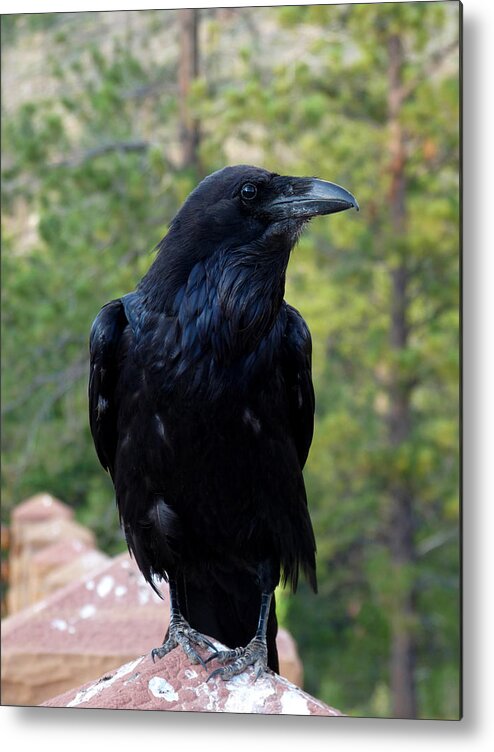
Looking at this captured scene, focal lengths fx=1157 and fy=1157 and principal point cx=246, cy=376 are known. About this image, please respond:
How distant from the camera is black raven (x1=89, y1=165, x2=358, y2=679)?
2.70 m

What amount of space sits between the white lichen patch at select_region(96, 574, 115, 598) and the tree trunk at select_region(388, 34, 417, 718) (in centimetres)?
201

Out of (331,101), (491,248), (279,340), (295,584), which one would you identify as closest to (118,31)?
(331,101)

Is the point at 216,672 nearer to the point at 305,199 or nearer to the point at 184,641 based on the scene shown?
the point at 184,641

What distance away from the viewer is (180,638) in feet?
9.67

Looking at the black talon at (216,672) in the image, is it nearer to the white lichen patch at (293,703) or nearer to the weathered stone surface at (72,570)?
the white lichen patch at (293,703)

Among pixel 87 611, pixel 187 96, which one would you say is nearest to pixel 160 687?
pixel 87 611

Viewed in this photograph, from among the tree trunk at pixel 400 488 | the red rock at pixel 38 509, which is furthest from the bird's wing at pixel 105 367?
the tree trunk at pixel 400 488

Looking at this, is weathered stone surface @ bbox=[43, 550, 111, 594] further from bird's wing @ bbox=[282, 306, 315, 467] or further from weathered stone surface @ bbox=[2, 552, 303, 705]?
bird's wing @ bbox=[282, 306, 315, 467]

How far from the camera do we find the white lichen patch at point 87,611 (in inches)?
160

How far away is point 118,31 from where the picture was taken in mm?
4980

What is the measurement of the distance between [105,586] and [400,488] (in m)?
2.15

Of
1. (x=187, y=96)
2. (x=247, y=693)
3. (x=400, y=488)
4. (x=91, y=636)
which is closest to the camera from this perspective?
(x=247, y=693)

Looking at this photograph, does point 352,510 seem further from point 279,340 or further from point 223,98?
point 279,340

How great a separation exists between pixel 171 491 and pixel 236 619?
0.44 m
